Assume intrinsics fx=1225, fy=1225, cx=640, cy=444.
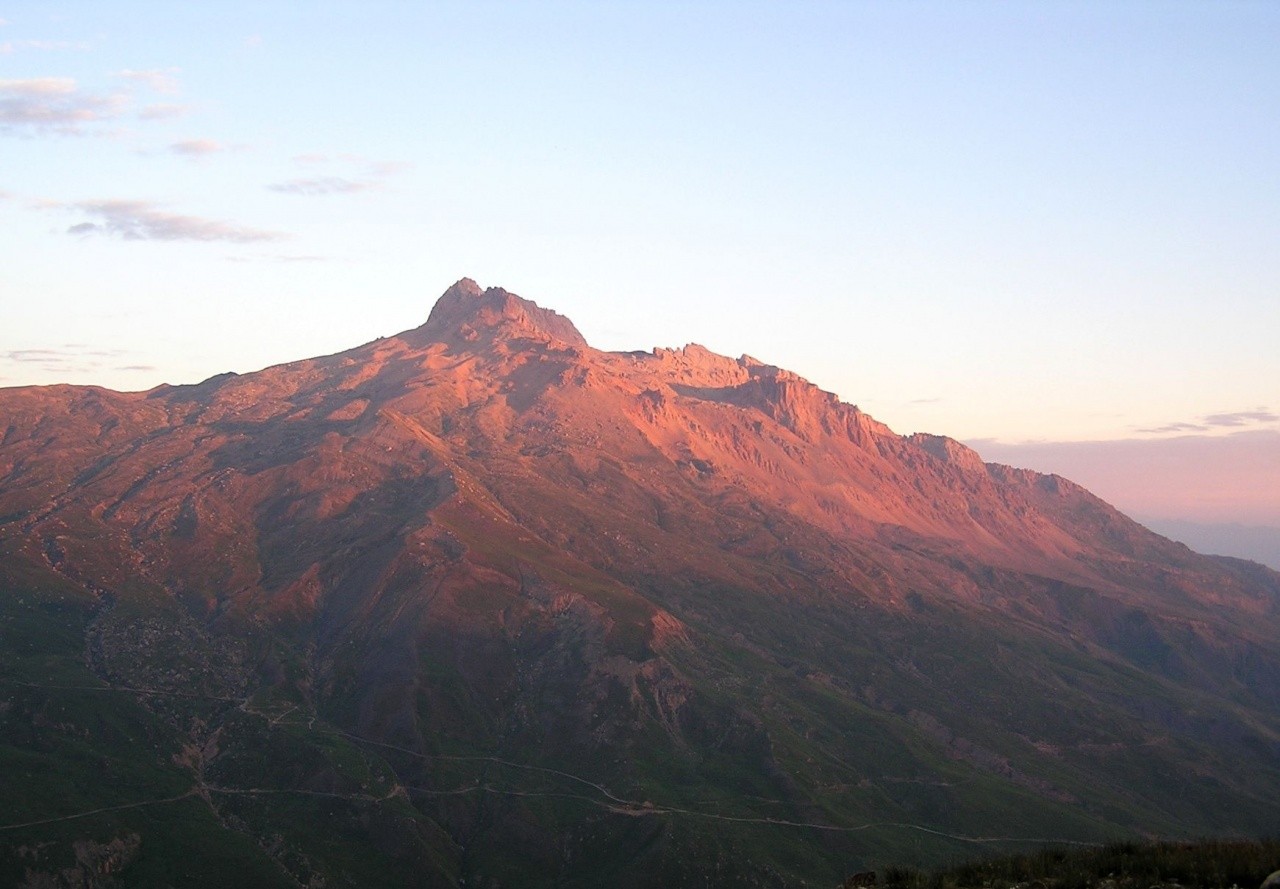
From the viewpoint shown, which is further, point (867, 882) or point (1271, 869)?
point (867, 882)

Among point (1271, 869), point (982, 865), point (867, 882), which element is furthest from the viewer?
point (982, 865)

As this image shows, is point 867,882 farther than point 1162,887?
Yes

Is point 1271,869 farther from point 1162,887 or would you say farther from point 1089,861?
point 1089,861

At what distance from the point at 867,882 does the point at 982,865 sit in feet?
27.7

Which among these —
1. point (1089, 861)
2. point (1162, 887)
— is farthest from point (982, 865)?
point (1162, 887)

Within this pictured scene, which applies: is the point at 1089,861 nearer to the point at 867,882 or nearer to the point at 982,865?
the point at 982,865

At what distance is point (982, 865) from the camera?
68.9m

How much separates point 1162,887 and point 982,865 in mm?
12816

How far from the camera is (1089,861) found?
213 ft

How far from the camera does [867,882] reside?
6469 centimetres

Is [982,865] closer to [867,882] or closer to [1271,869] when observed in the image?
[867,882]

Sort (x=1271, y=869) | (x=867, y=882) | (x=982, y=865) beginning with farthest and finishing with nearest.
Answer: (x=982, y=865), (x=867, y=882), (x=1271, y=869)

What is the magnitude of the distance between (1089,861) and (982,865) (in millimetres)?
6265

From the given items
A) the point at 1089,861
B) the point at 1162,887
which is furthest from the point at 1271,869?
the point at 1089,861
